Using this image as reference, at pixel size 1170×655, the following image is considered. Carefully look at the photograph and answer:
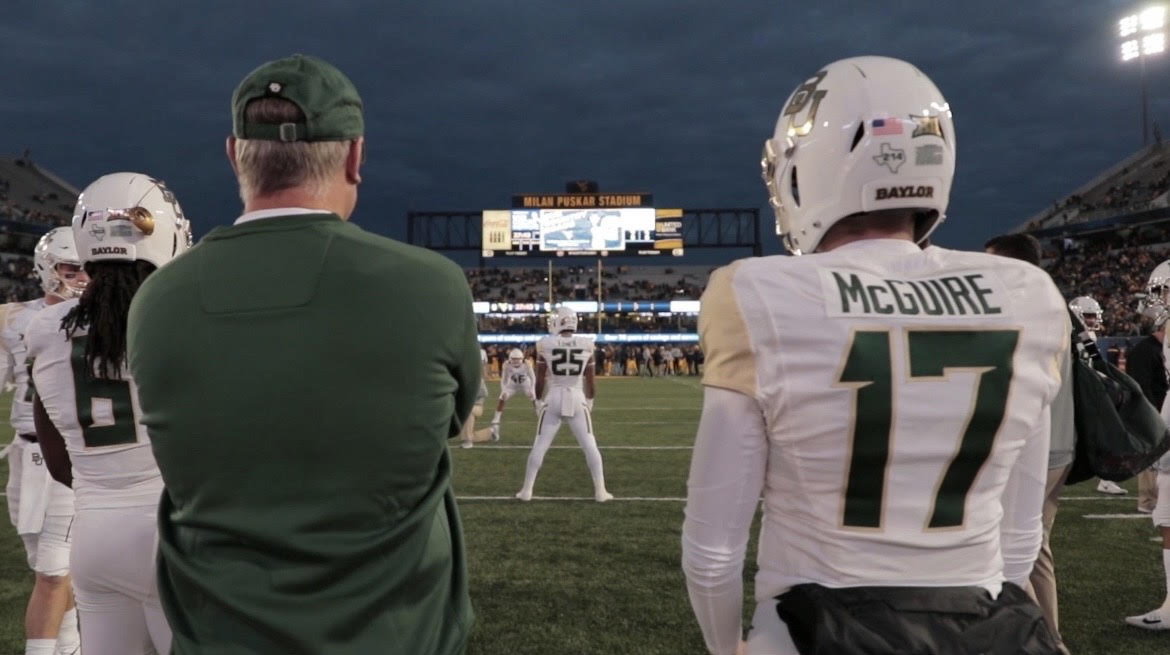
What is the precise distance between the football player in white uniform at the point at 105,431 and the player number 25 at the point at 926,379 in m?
2.04

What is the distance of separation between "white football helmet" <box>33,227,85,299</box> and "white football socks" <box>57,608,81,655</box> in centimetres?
169

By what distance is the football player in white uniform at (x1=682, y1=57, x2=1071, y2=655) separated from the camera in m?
1.58

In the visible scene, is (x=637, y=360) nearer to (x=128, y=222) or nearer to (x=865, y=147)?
(x=128, y=222)

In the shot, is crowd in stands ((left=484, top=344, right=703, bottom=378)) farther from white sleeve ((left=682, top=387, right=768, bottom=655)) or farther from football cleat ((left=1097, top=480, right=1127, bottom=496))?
white sleeve ((left=682, top=387, right=768, bottom=655))

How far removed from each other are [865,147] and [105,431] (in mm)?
2434

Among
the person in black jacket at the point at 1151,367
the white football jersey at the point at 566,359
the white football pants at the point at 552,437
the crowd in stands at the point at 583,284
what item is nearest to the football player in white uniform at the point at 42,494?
the white football pants at the point at 552,437

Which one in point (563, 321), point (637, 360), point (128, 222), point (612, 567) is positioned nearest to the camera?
point (128, 222)

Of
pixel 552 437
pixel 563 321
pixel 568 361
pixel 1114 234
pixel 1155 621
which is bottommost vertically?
pixel 1155 621

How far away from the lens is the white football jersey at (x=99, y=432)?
8.98 feet

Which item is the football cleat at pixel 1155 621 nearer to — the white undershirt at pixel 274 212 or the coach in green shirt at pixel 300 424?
the coach in green shirt at pixel 300 424

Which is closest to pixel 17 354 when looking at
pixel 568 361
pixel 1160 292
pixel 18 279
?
pixel 568 361

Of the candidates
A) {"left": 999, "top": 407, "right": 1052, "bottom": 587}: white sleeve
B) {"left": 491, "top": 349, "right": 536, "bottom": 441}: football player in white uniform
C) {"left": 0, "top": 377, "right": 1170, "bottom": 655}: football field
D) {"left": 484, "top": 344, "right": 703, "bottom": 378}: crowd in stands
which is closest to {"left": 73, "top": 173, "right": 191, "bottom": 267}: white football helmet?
{"left": 999, "top": 407, "right": 1052, "bottom": 587}: white sleeve

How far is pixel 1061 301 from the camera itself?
179 centimetres

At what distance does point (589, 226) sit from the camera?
45.4m
